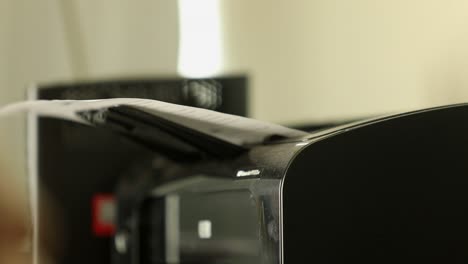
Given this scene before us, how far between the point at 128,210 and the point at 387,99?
36 cm

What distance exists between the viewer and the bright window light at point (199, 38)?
3.98ft

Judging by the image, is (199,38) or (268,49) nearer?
(268,49)

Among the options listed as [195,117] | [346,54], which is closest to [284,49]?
[346,54]

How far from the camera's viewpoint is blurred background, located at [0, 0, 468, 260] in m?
0.78

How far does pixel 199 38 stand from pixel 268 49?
188mm

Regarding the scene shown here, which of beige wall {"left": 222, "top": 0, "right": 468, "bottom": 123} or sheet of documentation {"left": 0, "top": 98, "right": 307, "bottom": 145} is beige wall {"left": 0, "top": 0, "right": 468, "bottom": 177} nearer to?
beige wall {"left": 222, "top": 0, "right": 468, "bottom": 123}

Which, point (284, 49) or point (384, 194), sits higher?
point (284, 49)

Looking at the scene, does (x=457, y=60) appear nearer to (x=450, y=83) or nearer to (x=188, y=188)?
(x=450, y=83)

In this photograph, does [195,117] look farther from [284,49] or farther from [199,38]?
[199,38]

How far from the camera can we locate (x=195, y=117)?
582mm

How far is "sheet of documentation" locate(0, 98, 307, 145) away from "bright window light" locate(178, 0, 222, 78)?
562 millimetres

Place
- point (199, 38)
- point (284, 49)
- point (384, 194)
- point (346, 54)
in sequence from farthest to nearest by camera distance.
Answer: point (199, 38)
point (284, 49)
point (346, 54)
point (384, 194)

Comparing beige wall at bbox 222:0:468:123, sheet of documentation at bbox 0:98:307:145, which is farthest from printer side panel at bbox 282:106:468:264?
beige wall at bbox 222:0:468:123

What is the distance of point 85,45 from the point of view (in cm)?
129
